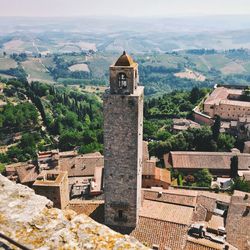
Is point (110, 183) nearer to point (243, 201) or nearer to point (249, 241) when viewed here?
point (249, 241)

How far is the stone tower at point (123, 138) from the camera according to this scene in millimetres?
20859

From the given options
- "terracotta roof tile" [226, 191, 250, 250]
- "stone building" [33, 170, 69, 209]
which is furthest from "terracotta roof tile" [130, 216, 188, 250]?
"stone building" [33, 170, 69, 209]

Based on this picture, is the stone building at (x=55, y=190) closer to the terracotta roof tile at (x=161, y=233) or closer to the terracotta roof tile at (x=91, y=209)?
the terracotta roof tile at (x=91, y=209)

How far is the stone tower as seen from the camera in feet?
68.4

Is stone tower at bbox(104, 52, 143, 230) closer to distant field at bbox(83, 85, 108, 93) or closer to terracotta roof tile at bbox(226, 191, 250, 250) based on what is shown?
terracotta roof tile at bbox(226, 191, 250, 250)

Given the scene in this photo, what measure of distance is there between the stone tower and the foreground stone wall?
15.7 metres

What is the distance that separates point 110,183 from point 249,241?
35.8ft

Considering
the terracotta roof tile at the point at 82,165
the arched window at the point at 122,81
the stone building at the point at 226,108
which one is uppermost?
the arched window at the point at 122,81

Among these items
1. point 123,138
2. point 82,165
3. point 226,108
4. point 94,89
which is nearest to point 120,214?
point 123,138

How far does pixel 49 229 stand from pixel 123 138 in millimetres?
16721

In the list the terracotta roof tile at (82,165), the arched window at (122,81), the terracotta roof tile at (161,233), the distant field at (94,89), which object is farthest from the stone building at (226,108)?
the distant field at (94,89)

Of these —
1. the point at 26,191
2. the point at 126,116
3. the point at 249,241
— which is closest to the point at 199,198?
the point at 249,241

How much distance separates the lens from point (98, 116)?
9469 centimetres

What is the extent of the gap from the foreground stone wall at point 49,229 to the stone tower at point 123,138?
15.7 metres
